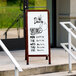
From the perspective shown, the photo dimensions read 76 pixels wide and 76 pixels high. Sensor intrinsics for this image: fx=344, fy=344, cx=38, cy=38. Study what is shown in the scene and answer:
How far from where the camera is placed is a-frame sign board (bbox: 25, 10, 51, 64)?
759 cm

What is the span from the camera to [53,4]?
1066cm

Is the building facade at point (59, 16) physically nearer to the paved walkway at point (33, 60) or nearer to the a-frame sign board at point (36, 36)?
the paved walkway at point (33, 60)

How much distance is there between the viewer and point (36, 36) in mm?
7621

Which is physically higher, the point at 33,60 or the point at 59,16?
the point at 59,16

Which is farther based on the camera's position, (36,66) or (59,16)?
(59,16)

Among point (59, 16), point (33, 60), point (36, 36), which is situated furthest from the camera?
point (59, 16)

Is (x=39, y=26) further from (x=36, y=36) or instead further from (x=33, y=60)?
(x=33, y=60)

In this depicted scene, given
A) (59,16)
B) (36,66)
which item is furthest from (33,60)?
(59,16)

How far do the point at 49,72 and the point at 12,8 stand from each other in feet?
10.2

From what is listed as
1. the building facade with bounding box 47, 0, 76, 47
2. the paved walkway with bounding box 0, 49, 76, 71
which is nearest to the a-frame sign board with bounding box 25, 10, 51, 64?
the paved walkway with bounding box 0, 49, 76, 71

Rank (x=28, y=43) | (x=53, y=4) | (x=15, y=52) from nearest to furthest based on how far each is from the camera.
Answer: (x=28, y=43), (x=15, y=52), (x=53, y=4)

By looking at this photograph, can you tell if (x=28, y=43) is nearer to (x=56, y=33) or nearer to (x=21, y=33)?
(x=21, y=33)

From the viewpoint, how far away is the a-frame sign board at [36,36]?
759 centimetres

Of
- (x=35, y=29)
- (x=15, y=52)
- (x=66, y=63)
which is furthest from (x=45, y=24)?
(x=15, y=52)
